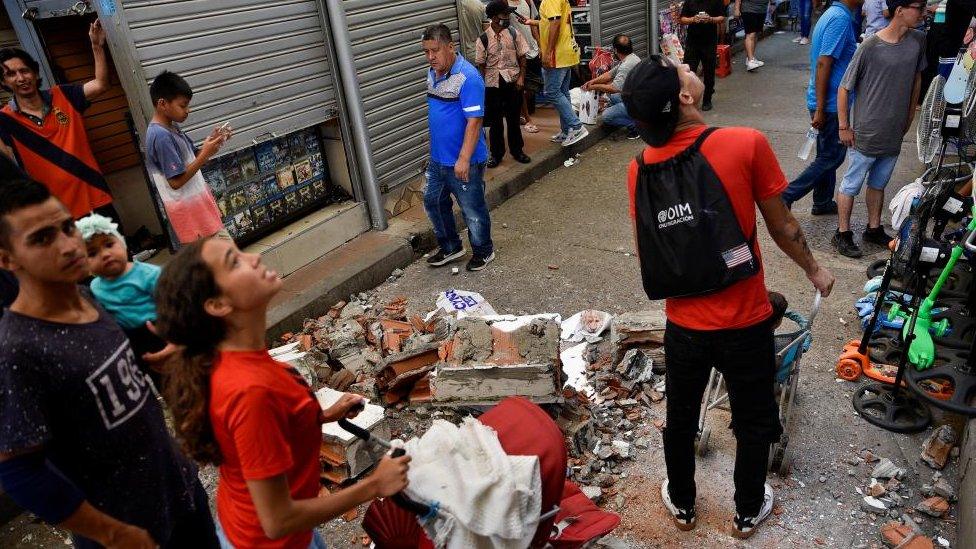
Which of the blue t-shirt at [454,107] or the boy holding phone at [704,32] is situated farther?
the boy holding phone at [704,32]

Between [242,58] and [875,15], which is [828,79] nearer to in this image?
[875,15]

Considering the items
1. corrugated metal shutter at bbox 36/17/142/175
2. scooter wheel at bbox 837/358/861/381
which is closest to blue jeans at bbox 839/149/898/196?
scooter wheel at bbox 837/358/861/381

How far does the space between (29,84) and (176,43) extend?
1063 mm

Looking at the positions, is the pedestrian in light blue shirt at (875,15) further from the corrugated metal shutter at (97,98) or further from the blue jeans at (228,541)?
the blue jeans at (228,541)

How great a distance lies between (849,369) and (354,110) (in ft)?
16.1

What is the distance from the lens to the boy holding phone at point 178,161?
430 centimetres

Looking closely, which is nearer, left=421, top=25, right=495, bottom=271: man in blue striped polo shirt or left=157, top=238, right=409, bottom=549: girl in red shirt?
left=157, top=238, right=409, bottom=549: girl in red shirt

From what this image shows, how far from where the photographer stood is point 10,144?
4.64 metres

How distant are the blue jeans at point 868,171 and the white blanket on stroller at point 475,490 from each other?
15.1 feet

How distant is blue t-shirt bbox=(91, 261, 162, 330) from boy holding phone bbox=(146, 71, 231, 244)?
1.30 meters

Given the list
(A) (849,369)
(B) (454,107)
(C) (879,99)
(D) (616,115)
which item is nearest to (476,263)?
(B) (454,107)

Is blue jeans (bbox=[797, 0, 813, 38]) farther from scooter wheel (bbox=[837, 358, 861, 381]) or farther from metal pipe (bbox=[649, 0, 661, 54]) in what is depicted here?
scooter wheel (bbox=[837, 358, 861, 381])

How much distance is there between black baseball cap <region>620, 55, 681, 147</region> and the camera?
2.51m

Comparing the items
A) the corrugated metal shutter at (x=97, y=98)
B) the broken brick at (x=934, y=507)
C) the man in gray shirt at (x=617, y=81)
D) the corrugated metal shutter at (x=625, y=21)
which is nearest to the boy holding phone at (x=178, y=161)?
the corrugated metal shutter at (x=97, y=98)
